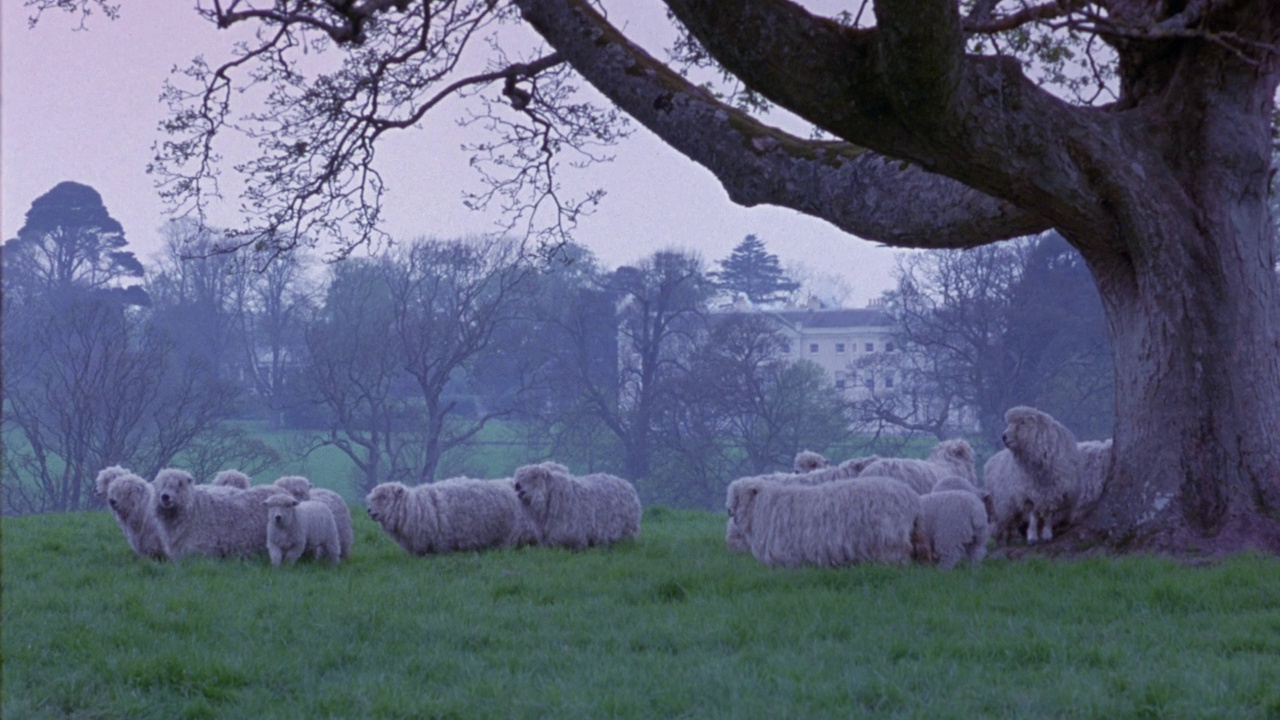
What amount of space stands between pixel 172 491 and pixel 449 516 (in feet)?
8.14

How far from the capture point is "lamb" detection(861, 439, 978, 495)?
10.8m

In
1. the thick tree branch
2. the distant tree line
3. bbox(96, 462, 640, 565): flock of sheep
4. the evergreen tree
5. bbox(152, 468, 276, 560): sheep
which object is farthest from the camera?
the evergreen tree

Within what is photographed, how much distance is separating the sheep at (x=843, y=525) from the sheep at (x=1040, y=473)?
4.57ft

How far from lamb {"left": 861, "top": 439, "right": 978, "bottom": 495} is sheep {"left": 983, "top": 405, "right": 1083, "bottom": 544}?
77 centimetres

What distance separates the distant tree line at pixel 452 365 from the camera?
2955 centimetres

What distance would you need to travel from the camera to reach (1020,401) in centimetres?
3102

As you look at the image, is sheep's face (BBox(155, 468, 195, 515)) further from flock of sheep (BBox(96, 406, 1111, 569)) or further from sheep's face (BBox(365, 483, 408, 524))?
sheep's face (BBox(365, 483, 408, 524))

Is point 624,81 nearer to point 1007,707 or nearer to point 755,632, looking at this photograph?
point 755,632

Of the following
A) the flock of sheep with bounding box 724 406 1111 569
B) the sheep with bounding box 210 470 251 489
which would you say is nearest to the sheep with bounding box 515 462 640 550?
the flock of sheep with bounding box 724 406 1111 569

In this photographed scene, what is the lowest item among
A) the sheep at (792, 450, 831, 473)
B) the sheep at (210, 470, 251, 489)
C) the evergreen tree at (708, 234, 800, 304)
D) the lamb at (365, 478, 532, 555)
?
the lamb at (365, 478, 532, 555)

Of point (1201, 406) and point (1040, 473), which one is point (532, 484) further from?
point (1201, 406)

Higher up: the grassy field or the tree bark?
the tree bark

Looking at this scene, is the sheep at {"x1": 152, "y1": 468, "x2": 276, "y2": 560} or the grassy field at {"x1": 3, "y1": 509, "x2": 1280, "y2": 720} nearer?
the grassy field at {"x1": 3, "y1": 509, "x2": 1280, "y2": 720}

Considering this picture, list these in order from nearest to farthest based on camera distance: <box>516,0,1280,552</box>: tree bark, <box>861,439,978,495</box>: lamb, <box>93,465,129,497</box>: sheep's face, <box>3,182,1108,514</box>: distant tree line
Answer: <box>516,0,1280,552</box>: tree bark → <box>861,439,978,495</box>: lamb → <box>93,465,129,497</box>: sheep's face → <box>3,182,1108,514</box>: distant tree line
